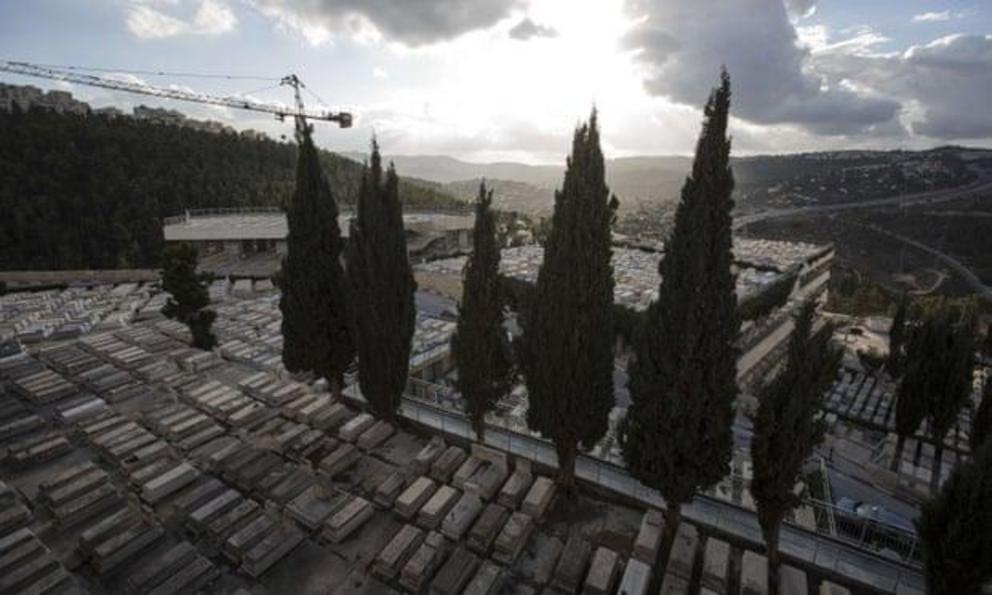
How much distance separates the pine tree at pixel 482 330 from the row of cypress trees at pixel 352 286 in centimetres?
225

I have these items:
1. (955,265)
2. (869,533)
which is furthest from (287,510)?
(955,265)

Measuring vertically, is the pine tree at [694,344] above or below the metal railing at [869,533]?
above

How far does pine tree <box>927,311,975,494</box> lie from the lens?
65.4 ft

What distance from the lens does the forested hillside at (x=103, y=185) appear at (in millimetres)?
58250

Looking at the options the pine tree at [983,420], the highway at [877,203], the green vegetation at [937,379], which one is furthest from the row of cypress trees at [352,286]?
the highway at [877,203]

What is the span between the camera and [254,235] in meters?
54.9

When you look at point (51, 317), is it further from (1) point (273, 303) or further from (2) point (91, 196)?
(2) point (91, 196)

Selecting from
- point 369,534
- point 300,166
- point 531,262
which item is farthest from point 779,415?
point 531,262

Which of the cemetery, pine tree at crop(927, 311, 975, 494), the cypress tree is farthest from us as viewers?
the cypress tree

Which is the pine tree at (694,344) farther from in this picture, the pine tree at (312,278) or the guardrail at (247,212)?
the guardrail at (247,212)

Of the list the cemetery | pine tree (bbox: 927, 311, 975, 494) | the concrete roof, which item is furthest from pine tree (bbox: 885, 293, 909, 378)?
the concrete roof

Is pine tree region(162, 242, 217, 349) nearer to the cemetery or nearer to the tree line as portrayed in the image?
the cemetery

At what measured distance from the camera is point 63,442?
12836mm

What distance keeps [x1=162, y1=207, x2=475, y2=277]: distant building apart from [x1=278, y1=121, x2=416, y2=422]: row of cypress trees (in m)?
35.9
